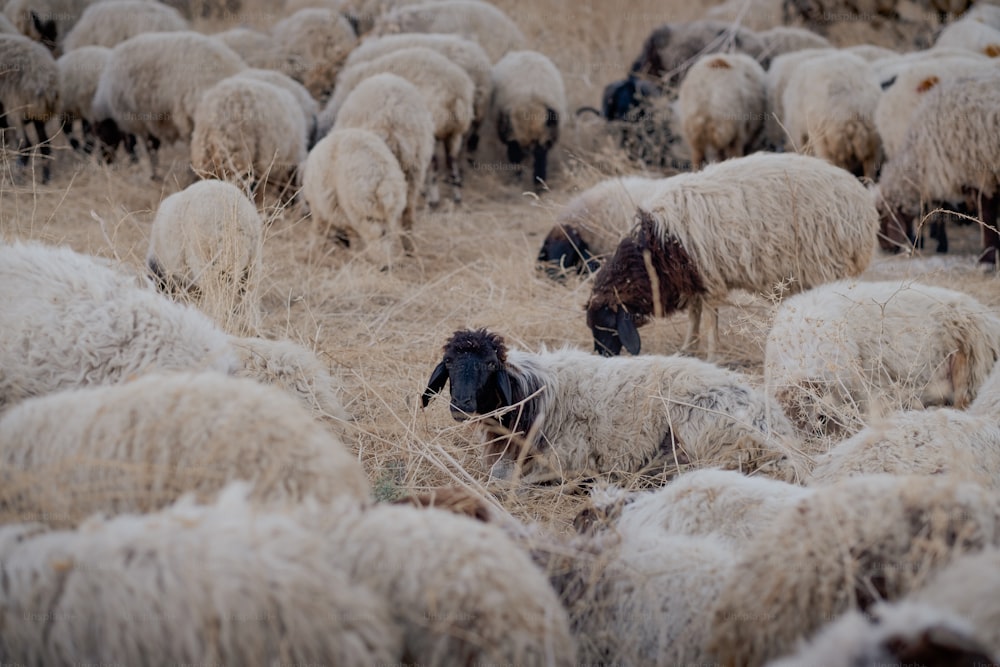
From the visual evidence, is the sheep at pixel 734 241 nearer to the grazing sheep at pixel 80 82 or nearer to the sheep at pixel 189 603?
the sheep at pixel 189 603

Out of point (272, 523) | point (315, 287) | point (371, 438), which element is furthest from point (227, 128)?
point (272, 523)

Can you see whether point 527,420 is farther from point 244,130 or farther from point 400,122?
point 244,130

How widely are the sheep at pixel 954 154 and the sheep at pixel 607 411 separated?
3.61m

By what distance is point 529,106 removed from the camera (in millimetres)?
10648

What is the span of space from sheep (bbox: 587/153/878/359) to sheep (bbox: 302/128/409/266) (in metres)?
2.66

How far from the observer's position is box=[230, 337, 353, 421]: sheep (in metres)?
4.30

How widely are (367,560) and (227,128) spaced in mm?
6597

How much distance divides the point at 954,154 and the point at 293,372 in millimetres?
5542

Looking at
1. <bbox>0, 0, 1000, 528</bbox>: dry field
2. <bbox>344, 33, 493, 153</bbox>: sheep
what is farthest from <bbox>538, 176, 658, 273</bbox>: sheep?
<bbox>344, 33, 493, 153</bbox>: sheep

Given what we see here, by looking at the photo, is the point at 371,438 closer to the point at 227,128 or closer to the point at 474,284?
the point at 474,284

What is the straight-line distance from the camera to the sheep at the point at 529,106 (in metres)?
10.7

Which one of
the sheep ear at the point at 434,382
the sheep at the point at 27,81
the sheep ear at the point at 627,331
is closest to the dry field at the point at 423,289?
the sheep ear at the point at 434,382

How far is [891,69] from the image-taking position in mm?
10516

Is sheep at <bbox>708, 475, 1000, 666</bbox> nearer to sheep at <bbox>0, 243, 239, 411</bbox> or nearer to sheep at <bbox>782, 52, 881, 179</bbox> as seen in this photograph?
sheep at <bbox>0, 243, 239, 411</bbox>
